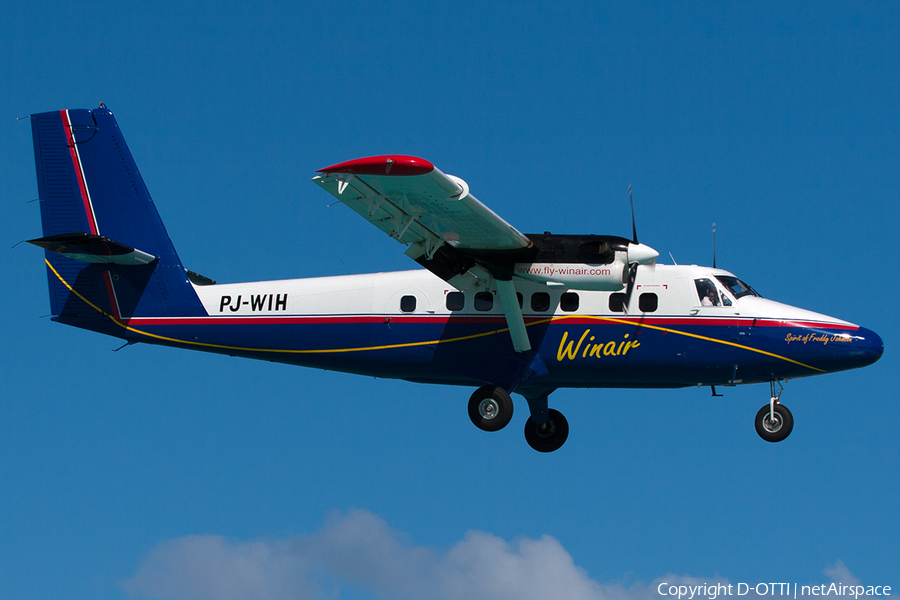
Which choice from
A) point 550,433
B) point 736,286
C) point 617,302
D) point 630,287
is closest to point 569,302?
point 617,302

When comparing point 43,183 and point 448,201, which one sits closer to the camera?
point 448,201

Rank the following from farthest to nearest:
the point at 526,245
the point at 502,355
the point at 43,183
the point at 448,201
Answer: the point at 43,183 → the point at 502,355 → the point at 526,245 → the point at 448,201

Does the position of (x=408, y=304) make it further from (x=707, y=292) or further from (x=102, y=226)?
(x=102, y=226)

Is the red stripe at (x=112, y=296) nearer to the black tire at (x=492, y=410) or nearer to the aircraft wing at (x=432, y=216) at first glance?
the aircraft wing at (x=432, y=216)

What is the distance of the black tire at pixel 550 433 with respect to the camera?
21.1 meters

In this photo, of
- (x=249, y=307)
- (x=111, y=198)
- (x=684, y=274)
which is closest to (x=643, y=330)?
(x=684, y=274)

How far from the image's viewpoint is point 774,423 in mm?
18469

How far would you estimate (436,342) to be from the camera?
→ 19406mm

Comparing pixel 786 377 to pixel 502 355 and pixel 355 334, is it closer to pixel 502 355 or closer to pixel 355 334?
pixel 502 355

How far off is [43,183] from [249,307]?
464 centimetres

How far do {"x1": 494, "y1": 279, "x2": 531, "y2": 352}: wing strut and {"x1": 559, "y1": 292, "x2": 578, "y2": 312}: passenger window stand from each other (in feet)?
2.53

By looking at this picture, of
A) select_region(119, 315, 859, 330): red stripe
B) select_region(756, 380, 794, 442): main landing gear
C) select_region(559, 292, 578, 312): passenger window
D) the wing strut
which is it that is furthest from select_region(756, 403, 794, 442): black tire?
the wing strut

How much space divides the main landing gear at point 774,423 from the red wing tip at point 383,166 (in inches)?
291

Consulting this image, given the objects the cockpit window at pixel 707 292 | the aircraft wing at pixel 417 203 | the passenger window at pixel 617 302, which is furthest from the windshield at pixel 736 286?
the aircraft wing at pixel 417 203
